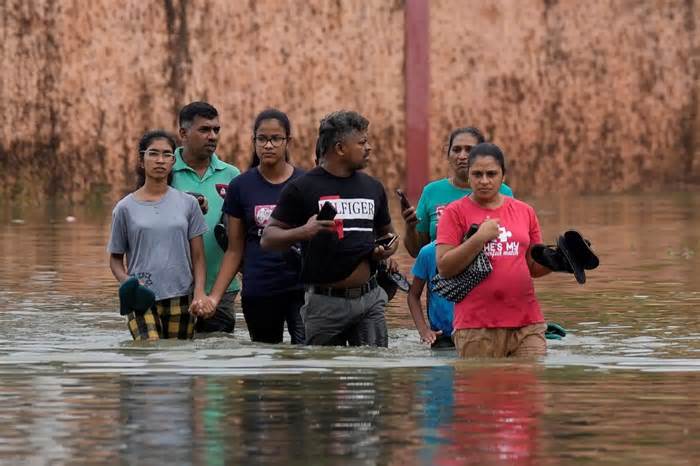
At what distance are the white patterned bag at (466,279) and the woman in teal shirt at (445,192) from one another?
1.34 meters

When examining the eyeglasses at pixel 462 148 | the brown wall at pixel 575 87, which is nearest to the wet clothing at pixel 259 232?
the eyeglasses at pixel 462 148

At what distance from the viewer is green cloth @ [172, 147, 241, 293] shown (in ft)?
36.5

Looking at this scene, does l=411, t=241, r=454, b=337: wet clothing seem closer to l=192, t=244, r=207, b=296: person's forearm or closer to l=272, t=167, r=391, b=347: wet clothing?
l=272, t=167, r=391, b=347: wet clothing

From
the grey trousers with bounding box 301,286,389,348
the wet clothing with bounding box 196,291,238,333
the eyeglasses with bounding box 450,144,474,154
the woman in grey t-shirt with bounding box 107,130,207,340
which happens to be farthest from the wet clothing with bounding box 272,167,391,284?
the wet clothing with bounding box 196,291,238,333

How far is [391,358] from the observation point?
980 cm

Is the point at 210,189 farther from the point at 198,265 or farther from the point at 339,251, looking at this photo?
the point at 339,251

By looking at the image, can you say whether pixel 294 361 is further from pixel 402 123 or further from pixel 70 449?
pixel 402 123

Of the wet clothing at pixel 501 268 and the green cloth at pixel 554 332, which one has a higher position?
the wet clothing at pixel 501 268

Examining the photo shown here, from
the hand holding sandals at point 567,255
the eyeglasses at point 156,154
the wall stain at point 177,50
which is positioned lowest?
the hand holding sandals at point 567,255

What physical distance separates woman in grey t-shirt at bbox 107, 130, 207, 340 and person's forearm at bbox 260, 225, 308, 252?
0.65m

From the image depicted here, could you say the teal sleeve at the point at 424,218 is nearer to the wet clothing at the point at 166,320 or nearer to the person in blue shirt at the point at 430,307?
the person in blue shirt at the point at 430,307

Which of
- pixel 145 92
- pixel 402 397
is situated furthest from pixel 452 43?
pixel 402 397

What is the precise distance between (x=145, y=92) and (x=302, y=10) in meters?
2.13

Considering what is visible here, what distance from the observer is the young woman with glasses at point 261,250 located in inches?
417
